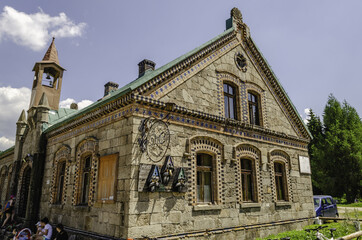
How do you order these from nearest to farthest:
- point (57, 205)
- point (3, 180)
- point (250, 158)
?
1. point (57, 205)
2. point (250, 158)
3. point (3, 180)

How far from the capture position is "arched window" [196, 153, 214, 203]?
945 centimetres

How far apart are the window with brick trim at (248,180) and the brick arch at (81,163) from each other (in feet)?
19.1

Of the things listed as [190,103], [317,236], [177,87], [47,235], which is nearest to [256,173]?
[317,236]

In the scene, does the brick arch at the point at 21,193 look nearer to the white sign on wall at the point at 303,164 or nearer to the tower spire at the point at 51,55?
the tower spire at the point at 51,55

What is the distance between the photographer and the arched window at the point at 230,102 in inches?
453

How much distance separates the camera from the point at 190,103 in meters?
9.80

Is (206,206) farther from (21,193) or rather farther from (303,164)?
(21,193)

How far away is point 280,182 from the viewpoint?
12977 mm

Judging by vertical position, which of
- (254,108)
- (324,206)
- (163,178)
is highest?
(254,108)

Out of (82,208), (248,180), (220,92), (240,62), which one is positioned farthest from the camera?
(240,62)

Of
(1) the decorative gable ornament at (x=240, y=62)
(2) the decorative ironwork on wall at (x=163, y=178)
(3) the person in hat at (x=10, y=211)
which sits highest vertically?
(1) the decorative gable ornament at (x=240, y=62)

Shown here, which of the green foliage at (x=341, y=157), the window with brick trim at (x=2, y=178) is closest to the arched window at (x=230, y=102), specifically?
the window with brick trim at (x=2, y=178)

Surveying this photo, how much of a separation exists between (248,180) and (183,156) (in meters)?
3.88

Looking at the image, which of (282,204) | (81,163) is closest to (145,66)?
(81,163)
